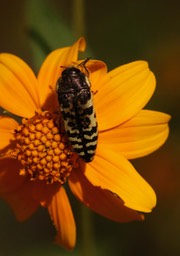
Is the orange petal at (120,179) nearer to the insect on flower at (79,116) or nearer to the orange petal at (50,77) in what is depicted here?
the insect on flower at (79,116)

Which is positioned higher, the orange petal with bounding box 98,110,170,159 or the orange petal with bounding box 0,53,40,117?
the orange petal with bounding box 0,53,40,117

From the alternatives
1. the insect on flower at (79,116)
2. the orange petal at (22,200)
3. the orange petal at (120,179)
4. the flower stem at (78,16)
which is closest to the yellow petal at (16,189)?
the orange petal at (22,200)

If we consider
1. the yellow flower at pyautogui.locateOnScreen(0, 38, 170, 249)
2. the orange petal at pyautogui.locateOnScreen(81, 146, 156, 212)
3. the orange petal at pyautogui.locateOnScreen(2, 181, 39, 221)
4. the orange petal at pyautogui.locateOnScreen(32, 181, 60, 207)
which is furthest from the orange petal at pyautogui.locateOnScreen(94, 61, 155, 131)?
the orange petal at pyautogui.locateOnScreen(2, 181, 39, 221)

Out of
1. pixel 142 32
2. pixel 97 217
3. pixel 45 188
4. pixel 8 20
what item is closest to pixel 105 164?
pixel 45 188

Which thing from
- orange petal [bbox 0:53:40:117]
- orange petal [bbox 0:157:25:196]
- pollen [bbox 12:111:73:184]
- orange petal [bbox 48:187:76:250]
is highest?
orange petal [bbox 0:53:40:117]

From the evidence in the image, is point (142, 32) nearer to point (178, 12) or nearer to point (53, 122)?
point (178, 12)

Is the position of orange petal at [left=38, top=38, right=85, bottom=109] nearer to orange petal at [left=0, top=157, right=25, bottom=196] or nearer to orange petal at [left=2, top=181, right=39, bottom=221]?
orange petal at [left=0, top=157, right=25, bottom=196]

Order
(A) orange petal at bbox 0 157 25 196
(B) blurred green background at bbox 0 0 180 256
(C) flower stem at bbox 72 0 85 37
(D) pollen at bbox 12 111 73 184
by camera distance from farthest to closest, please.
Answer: (B) blurred green background at bbox 0 0 180 256
(C) flower stem at bbox 72 0 85 37
(A) orange petal at bbox 0 157 25 196
(D) pollen at bbox 12 111 73 184
